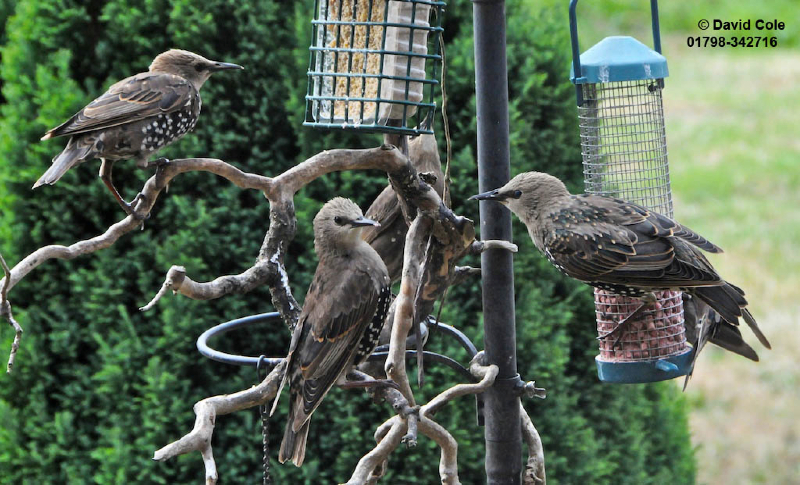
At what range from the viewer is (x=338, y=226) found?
2955 millimetres

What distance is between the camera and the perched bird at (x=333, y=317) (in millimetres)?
2727

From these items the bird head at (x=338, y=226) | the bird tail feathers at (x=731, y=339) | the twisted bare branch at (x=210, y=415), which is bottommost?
the twisted bare branch at (x=210, y=415)

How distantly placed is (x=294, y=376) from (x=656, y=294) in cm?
154

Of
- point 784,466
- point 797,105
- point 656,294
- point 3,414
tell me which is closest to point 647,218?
point 656,294

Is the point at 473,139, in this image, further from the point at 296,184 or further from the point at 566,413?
the point at 296,184

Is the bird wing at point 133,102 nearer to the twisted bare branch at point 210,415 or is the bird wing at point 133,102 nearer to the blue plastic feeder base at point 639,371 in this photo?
the twisted bare branch at point 210,415

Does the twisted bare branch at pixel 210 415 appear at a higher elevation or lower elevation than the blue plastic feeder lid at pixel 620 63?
lower

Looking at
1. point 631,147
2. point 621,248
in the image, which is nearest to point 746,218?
point 631,147

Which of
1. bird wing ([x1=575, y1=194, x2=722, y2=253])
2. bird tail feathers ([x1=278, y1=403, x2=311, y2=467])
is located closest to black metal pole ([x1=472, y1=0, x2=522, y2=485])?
bird tail feathers ([x1=278, y1=403, x2=311, y2=467])

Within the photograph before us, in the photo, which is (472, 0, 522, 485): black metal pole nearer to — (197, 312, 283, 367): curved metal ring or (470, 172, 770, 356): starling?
(470, 172, 770, 356): starling

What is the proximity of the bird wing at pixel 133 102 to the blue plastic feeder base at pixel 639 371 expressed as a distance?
5.67 ft

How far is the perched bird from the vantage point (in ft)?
8.95

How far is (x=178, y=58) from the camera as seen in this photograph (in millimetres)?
3416

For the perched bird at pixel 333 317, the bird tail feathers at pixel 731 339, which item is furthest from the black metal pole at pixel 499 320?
the bird tail feathers at pixel 731 339
